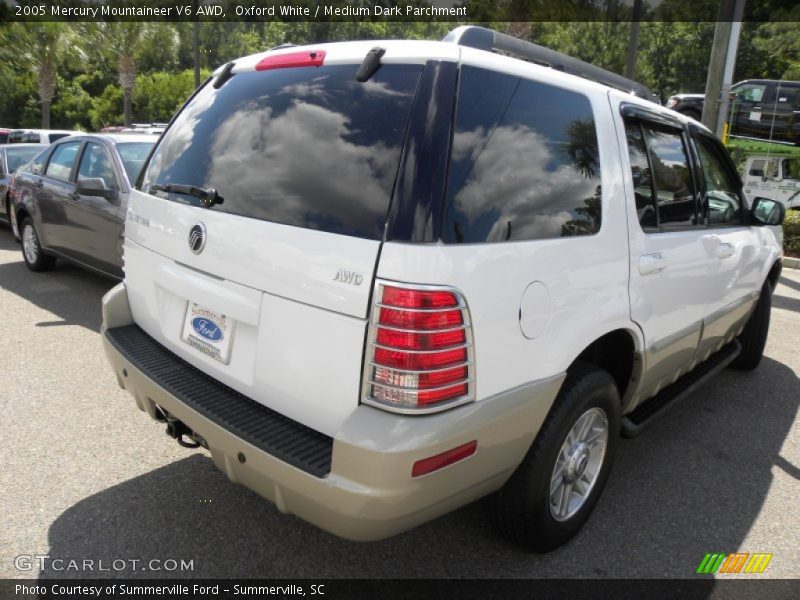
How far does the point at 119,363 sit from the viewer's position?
2.70 meters

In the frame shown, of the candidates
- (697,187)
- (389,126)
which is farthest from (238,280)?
(697,187)

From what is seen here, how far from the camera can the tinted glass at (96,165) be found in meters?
5.85

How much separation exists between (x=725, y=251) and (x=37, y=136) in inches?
643

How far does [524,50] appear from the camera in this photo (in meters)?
2.59

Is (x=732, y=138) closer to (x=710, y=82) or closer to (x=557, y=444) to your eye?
(x=710, y=82)

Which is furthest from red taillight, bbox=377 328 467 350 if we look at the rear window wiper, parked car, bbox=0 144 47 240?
parked car, bbox=0 144 47 240

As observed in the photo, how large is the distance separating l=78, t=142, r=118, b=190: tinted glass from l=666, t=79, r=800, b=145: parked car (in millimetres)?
16100

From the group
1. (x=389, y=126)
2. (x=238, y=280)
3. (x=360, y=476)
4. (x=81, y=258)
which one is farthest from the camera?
(x=81, y=258)

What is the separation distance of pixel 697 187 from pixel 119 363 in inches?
124

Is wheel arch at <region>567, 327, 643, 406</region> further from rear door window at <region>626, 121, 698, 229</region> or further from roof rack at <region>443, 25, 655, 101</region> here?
roof rack at <region>443, 25, 655, 101</region>

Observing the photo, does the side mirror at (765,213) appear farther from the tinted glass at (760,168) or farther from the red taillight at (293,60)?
the tinted glass at (760,168)

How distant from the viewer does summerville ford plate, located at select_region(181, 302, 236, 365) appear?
2.33m

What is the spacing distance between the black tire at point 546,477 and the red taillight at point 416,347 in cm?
60

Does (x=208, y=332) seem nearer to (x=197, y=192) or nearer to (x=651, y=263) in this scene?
(x=197, y=192)
